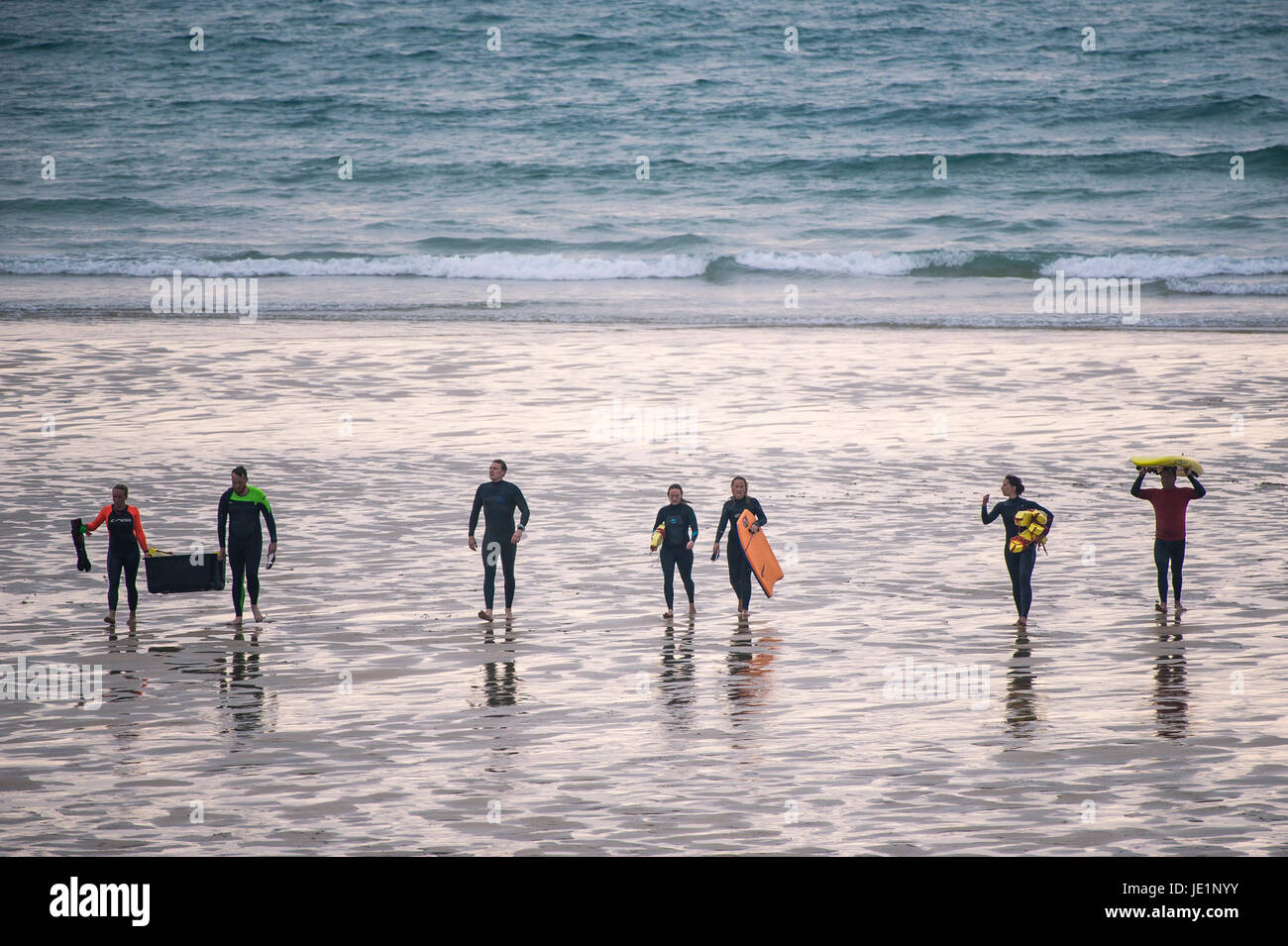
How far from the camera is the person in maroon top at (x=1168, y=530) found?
14.7m

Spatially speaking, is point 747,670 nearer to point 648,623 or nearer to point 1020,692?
point 648,623

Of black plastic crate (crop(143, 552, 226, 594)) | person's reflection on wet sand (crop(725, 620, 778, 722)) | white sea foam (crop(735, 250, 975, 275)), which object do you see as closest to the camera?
person's reflection on wet sand (crop(725, 620, 778, 722))

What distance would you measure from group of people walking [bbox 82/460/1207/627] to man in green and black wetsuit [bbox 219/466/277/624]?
10 millimetres

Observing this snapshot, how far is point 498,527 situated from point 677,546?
194 cm

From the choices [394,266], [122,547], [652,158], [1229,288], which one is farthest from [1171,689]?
[652,158]

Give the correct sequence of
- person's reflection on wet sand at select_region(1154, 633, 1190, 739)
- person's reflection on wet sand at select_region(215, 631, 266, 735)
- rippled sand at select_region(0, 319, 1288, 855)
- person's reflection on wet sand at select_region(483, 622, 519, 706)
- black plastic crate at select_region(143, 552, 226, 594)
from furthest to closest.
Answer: black plastic crate at select_region(143, 552, 226, 594) → person's reflection on wet sand at select_region(483, 622, 519, 706) → person's reflection on wet sand at select_region(215, 631, 266, 735) → person's reflection on wet sand at select_region(1154, 633, 1190, 739) → rippled sand at select_region(0, 319, 1288, 855)

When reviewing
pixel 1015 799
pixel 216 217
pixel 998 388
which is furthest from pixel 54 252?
pixel 1015 799

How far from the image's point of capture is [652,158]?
55.3 metres

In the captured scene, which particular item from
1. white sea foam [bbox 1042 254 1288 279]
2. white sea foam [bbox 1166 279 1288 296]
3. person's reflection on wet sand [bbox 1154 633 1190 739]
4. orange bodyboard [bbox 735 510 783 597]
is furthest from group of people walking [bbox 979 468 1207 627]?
white sea foam [bbox 1042 254 1288 279]

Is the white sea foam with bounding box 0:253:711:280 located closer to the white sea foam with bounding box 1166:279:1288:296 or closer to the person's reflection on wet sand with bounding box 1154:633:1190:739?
the white sea foam with bounding box 1166:279:1288:296

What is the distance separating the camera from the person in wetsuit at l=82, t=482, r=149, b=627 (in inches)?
567

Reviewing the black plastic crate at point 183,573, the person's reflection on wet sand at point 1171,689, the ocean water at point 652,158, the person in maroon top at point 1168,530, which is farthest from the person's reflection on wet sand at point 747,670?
the ocean water at point 652,158

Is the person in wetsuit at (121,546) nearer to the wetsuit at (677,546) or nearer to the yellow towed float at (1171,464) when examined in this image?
the wetsuit at (677,546)

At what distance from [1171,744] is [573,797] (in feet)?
14.9
